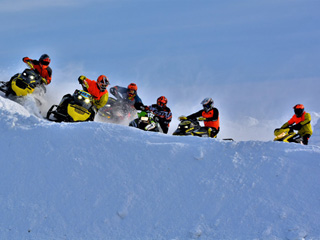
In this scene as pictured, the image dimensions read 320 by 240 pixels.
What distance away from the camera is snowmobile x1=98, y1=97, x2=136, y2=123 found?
1959 centimetres

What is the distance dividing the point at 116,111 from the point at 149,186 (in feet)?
34.5

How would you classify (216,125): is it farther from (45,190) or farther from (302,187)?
(45,190)

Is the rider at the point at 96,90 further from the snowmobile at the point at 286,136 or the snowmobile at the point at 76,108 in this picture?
the snowmobile at the point at 286,136

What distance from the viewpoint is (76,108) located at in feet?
53.4

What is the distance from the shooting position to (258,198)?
938cm

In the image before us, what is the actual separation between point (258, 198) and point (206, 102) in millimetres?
8345

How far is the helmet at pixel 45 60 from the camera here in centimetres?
1878

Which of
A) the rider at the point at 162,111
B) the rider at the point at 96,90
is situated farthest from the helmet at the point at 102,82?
the rider at the point at 162,111

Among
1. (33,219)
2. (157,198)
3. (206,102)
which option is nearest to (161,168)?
(157,198)

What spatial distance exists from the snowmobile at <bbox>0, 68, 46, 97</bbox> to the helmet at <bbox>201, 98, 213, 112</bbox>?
6.87m

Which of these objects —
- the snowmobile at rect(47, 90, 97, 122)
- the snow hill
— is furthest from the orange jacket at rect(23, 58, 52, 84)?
the snow hill

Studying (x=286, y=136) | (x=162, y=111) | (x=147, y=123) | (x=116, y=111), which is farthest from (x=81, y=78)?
(x=286, y=136)

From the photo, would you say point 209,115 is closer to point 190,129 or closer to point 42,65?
point 190,129

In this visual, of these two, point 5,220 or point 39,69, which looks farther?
point 39,69
